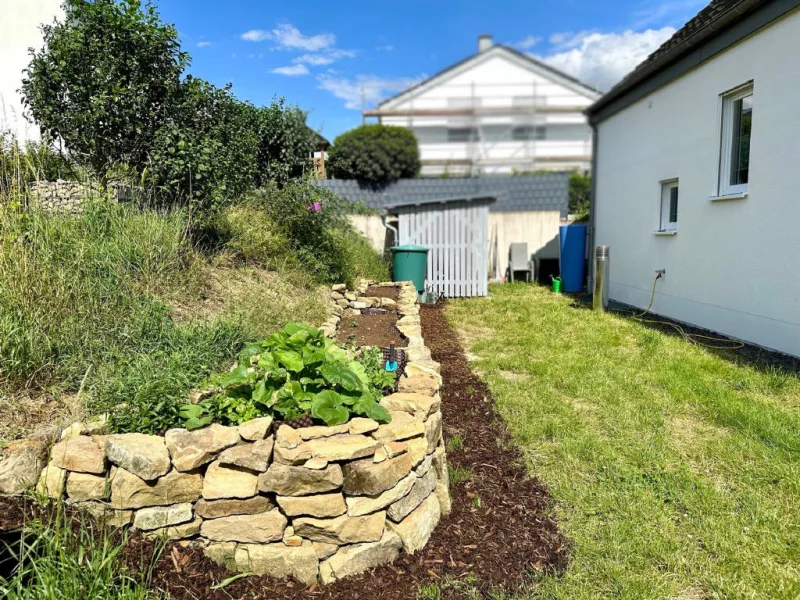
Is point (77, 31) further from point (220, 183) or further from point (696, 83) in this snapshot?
point (696, 83)

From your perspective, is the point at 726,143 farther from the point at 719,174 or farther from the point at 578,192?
the point at 578,192

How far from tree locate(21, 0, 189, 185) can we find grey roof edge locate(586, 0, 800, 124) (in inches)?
252

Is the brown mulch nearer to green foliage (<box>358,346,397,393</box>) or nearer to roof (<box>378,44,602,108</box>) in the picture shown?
green foliage (<box>358,346,397,393</box>)

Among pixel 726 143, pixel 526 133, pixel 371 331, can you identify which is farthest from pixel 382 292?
pixel 526 133

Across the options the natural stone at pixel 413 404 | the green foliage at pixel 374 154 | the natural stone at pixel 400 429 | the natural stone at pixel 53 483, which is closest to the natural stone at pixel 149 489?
the natural stone at pixel 53 483

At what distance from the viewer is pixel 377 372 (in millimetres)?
3125

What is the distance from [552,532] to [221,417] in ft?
5.63

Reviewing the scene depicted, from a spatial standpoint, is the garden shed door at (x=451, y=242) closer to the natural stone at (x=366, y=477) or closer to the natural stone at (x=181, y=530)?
the natural stone at (x=366, y=477)

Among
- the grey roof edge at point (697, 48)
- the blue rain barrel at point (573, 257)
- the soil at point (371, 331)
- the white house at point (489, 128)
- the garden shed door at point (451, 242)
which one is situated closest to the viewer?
the soil at point (371, 331)

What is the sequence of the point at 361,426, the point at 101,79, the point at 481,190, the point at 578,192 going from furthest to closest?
the point at 578,192
the point at 481,190
the point at 101,79
the point at 361,426

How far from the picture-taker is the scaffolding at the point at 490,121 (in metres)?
22.1

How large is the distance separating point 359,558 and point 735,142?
688 cm

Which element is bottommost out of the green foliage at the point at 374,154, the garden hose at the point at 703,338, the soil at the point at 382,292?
the garden hose at the point at 703,338

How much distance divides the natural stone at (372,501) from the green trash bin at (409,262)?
7.50 meters
